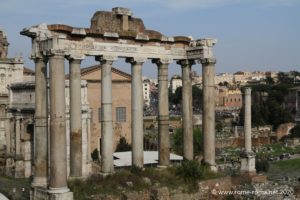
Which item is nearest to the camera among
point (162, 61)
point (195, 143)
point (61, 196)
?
point (61, 196)

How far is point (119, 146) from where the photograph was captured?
1789 inches

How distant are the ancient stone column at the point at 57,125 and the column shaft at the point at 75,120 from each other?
68.0 inches

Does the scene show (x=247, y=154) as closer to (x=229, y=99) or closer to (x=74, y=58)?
(x=74, y=58)

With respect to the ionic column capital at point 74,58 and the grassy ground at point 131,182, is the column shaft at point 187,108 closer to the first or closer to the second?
the grassy ground at point 131,182

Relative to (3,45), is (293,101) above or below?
below

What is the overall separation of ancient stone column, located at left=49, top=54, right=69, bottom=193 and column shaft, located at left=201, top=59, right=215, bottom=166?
6047 mm

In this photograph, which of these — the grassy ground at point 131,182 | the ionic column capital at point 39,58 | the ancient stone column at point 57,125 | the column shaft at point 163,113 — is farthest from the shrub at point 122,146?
the ancient stone column at point 57,125

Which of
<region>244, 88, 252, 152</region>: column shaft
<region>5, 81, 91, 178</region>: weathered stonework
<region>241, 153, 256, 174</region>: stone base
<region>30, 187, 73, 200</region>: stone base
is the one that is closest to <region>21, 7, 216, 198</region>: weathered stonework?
<region>30, 187, 73, 200</region>: stone base

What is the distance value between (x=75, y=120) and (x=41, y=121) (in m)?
1.04

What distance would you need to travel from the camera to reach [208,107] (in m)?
17.4

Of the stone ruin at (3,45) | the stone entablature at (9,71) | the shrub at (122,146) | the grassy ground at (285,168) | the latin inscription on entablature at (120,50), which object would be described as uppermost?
the stone ruin at (3,45)

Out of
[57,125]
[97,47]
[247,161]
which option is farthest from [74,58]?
[247,161]

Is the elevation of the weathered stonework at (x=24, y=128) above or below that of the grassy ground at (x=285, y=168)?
above

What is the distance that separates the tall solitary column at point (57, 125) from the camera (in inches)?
514
